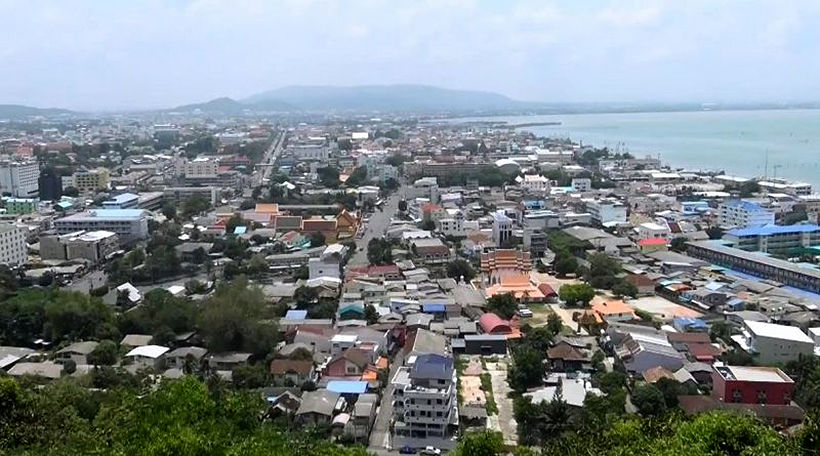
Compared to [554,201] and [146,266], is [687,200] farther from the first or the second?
[146,266]

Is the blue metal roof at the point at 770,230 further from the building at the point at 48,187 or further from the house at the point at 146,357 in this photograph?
the building at the point at 48,187

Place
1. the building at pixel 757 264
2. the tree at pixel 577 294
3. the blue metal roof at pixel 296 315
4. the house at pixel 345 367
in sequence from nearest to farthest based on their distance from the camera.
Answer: the house at pixel 345 367
the blue metal roof at pixel 296 315
the tree at pixel 577 294
the building at pixel 757 264

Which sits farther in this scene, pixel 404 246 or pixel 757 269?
pixel 404 246

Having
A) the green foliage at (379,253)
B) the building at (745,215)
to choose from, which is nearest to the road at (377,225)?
the green foliage at (379,253)

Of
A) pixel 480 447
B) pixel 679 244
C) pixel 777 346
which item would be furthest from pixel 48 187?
pixel 480 447

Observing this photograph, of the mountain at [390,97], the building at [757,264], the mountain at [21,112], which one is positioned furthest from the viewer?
the mountain at [390,97]

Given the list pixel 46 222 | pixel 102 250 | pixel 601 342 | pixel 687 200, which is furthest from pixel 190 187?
pixel 601 342

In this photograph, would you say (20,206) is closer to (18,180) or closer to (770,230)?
(18,180)
